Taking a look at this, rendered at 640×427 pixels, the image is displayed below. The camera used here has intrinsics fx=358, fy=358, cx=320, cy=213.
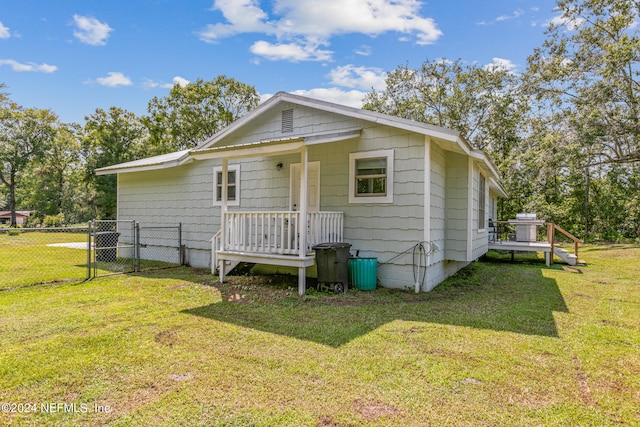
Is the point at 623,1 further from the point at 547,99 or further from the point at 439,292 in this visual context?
the point at 439,292

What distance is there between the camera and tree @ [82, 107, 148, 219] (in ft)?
86.7

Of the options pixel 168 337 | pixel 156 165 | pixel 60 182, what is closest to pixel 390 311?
pixel 168 337

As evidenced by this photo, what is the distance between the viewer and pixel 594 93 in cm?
1555

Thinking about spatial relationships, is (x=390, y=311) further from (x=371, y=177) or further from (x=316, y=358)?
(x=371, y=177)

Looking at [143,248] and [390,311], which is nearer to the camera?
[390,311]

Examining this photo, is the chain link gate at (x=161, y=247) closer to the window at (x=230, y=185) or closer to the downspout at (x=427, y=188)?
the window at (x=230, y=185)

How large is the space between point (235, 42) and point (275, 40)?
269 cm

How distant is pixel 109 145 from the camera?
1065 inches

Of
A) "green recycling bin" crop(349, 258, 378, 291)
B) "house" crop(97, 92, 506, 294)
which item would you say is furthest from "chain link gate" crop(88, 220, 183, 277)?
"green recycling bin" crop(349, 258, 378, 291)

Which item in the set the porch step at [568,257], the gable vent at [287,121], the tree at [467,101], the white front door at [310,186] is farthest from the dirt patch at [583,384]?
the tree at [467,101]

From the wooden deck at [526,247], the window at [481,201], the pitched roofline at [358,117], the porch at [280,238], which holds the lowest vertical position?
the wooden deck at [526,247]

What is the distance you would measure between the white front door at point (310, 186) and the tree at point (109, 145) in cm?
2263

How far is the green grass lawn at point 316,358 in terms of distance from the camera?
2664mm

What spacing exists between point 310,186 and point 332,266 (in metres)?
2.36
